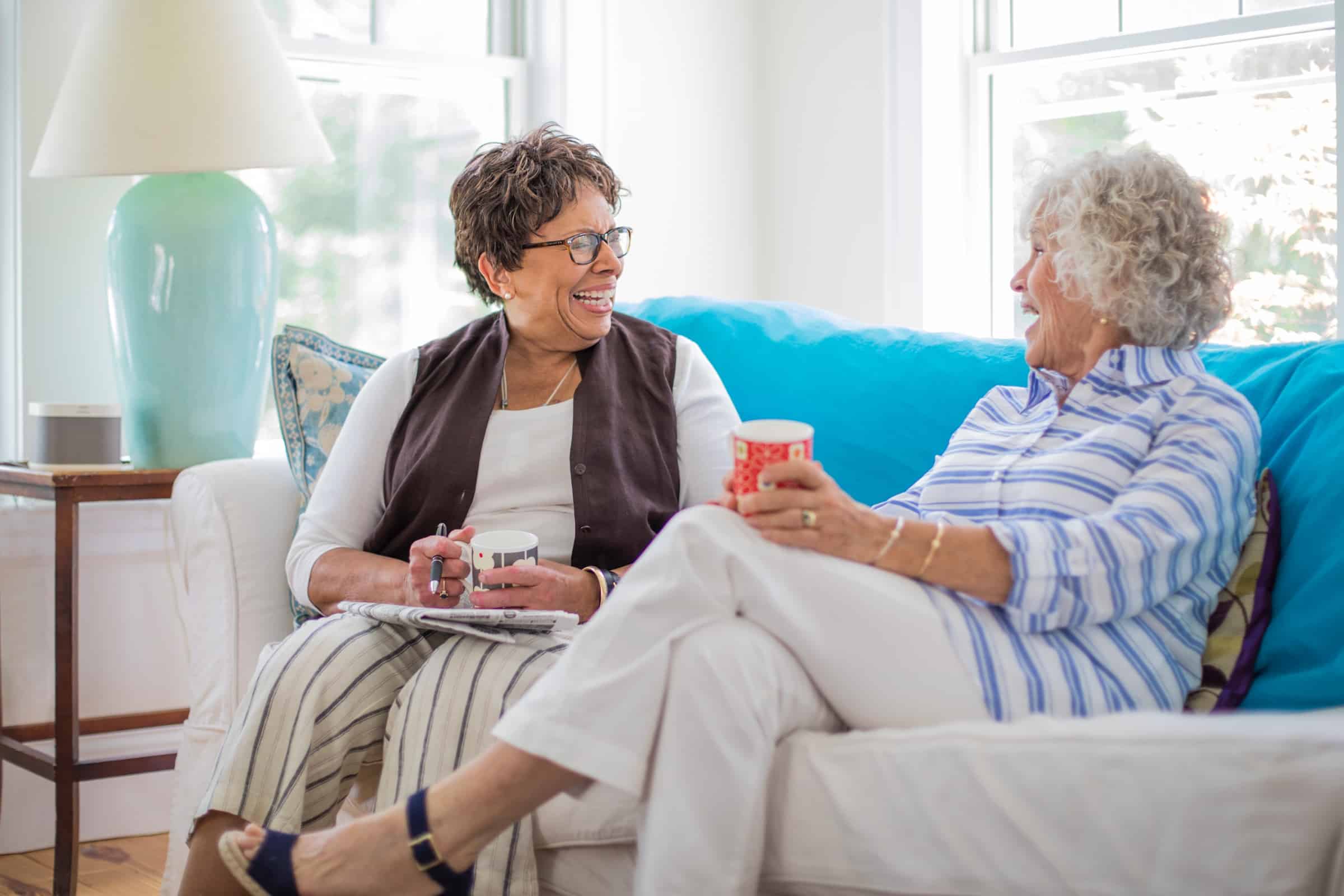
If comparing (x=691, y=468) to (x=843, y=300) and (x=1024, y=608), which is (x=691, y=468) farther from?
(x=843, y=300)

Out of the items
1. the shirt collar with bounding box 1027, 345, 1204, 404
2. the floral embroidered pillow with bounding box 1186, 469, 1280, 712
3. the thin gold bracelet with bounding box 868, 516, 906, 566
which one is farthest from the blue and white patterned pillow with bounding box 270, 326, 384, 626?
the floral embroidered pillow with bounding box 1186, 469, 1280, 712

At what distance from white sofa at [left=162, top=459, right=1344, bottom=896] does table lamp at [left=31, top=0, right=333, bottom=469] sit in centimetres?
136

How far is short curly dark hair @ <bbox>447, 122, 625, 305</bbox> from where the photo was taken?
1.98m

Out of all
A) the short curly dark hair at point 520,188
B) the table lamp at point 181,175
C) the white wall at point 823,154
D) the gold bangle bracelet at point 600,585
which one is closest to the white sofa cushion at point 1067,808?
the gold bangle bracelet at point 600,585

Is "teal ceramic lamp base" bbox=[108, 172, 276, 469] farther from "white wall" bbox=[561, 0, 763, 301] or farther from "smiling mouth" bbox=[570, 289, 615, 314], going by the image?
"white wall" bbox=[561, 0, 763, 301]

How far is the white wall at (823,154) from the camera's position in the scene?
318 centimetres

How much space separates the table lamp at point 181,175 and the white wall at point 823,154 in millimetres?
1372

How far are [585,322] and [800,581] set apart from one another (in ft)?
2.60

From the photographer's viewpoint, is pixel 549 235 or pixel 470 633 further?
pixel 549 235

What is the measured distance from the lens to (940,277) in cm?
320

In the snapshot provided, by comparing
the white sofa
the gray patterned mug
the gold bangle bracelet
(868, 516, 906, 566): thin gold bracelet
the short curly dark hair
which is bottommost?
the white sofa

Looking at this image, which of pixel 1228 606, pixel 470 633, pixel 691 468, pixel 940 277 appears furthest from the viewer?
pixel 940 277

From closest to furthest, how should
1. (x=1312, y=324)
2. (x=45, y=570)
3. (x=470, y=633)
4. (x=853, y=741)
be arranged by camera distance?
(x=853, y=741) → (x=470, y=633) → (x=45, y=570) → (x=1312, y=324)

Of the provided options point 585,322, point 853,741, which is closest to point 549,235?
point 585,322
